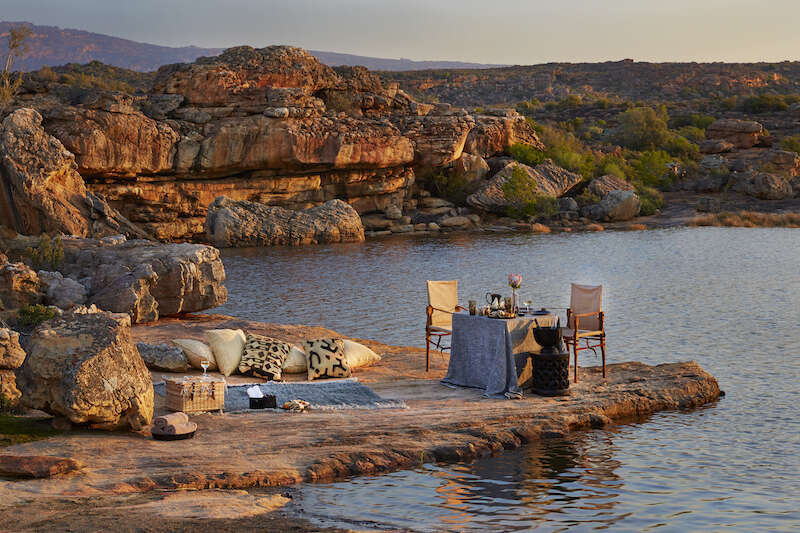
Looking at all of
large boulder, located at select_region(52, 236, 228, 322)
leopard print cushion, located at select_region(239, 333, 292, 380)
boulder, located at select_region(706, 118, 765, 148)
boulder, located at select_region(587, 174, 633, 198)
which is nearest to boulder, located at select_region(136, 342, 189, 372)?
leopard print cushion, located at select_region(239, 333, 292, 380)

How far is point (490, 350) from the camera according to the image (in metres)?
9.73

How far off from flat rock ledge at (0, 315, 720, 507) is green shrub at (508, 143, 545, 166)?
35696mm

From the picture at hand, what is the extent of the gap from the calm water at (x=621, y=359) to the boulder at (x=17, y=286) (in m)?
4.36

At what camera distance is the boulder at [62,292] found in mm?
13781

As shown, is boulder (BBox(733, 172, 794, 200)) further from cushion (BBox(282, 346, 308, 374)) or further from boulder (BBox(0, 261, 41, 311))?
cushion (BBox(282, 346, 308, 374))

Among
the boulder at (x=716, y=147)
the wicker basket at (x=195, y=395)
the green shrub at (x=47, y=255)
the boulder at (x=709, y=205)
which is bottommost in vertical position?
the wicker basket at (x=195, y=395)

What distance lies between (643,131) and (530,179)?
19050 millimetres

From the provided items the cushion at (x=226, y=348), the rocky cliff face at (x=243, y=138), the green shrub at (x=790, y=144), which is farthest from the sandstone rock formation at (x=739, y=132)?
the cushion at (x=226, y=348)

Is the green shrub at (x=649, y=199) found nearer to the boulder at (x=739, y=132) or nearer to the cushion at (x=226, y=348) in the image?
the boulder at (x=739, y=132)

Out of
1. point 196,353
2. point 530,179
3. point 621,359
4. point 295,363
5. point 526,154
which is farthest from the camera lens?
point 526,154

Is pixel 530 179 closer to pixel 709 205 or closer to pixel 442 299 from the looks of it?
pixel 709 205

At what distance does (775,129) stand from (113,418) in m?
61.6

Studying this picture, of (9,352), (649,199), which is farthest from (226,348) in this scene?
(649,199)

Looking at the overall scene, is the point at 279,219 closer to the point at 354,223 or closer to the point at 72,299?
the point at 354,223
